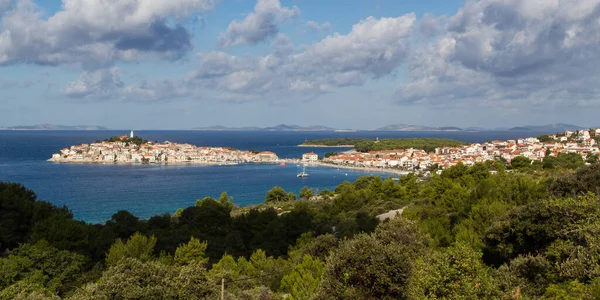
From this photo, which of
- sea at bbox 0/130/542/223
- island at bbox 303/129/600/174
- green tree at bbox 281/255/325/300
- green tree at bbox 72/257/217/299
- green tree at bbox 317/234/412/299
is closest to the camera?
green tree at bbox 72/257/217/299

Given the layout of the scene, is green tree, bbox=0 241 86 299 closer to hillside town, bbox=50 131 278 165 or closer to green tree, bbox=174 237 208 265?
green tree, bbox=174 237 208 265

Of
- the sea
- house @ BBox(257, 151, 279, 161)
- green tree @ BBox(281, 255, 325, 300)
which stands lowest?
the sea

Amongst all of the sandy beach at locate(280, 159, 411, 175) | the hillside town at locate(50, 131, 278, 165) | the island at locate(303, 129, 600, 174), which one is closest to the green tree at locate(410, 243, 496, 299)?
the island at locate(303, 129, 600, 174)

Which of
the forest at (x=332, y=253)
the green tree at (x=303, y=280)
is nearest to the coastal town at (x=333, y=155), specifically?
the forest at (x=332, y=253)

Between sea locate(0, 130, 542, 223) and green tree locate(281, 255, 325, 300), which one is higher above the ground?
green tree locate(281, 255, 325, 300)

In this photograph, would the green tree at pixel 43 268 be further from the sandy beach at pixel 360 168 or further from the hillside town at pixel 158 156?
the hillside town at pixel 158 156

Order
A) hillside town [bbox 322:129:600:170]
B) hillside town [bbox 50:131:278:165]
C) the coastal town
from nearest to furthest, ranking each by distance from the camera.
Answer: hillside town [bbox 322:129:600:170] → the coastal town → hillside town [bbox 50:131:278:165]
